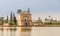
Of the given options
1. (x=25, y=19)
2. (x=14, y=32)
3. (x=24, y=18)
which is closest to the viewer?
(x=14, y=32)

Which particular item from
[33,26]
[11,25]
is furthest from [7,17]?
[33,26]

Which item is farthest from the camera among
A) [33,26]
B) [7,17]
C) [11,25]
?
[33,26]

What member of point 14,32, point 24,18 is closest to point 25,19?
point 24,18

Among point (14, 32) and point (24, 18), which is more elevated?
point (24, 18)

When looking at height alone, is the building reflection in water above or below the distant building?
below

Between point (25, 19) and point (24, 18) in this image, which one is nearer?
point (24, 18)

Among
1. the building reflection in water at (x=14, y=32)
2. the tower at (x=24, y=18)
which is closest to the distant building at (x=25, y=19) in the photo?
the tower at (x=24, y=18)

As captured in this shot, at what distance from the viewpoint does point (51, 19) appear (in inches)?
381

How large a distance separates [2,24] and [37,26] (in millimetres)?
2211

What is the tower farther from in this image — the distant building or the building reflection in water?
the building reflection in water

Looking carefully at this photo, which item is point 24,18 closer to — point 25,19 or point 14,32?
point 25,19

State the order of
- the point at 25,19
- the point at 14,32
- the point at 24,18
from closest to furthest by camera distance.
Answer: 1. the point at 14,32
2. the point at 24,18
3. the point at 25,19

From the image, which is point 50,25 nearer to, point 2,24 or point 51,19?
point 51,19

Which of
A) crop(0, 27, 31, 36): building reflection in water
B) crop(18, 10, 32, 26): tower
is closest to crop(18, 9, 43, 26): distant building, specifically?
crop(18, 10, 32, 26): tower
